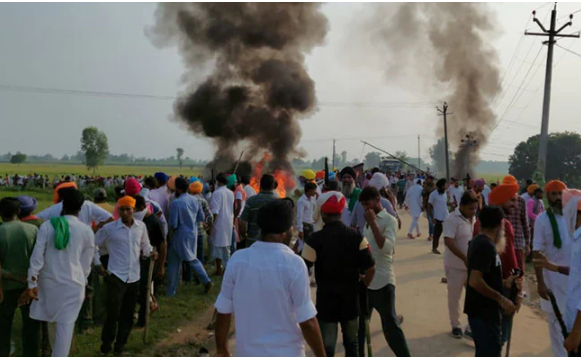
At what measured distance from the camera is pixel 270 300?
94.9 inches

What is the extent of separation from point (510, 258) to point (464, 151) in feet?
129

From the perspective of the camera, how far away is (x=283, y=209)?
2.56 m

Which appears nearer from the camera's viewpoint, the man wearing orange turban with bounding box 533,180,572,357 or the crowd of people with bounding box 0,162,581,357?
the crowd of people with bounding box 0,162,581,357

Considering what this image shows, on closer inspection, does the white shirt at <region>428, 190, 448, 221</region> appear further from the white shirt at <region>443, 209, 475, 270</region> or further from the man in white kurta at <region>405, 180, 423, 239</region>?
the white shirt at <region>443, 209, 475, 270</region>

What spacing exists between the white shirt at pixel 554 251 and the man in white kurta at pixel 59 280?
4268 mm

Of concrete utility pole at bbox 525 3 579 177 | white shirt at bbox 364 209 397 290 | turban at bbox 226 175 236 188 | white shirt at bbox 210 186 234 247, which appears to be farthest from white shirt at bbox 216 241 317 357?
concrete utility pole at bbox 525 3 579 177

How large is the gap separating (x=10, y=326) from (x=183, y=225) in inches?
114

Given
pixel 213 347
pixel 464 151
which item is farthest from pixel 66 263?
pixel 464 151

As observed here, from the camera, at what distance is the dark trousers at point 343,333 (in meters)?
3.53

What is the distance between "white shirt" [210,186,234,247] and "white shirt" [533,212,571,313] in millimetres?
5158

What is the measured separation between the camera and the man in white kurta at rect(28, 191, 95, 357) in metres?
3.81

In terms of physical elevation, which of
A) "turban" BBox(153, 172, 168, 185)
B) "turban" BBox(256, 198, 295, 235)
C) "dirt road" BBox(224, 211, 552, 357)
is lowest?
"dirt road" BBox(224, 211, 552, 357)

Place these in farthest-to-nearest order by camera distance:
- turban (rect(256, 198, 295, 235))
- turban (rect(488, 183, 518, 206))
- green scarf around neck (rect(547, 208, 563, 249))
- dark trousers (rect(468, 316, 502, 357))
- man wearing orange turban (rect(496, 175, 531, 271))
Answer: man wearing orange turban (rect(496, 175, 531, 271)) < turban (rect(488, 183, 518, 206)) < green scarf around neck (rect(547, 208, 563, 249)) < dark trousers (rect(468, 316, 502, 357)) < turban (rect(256, 198, 295, 235))

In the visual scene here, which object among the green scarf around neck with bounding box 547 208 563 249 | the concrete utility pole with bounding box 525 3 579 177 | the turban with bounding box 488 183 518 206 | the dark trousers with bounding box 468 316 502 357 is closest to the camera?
the dark trousers with bounding box 468 316 502 357
